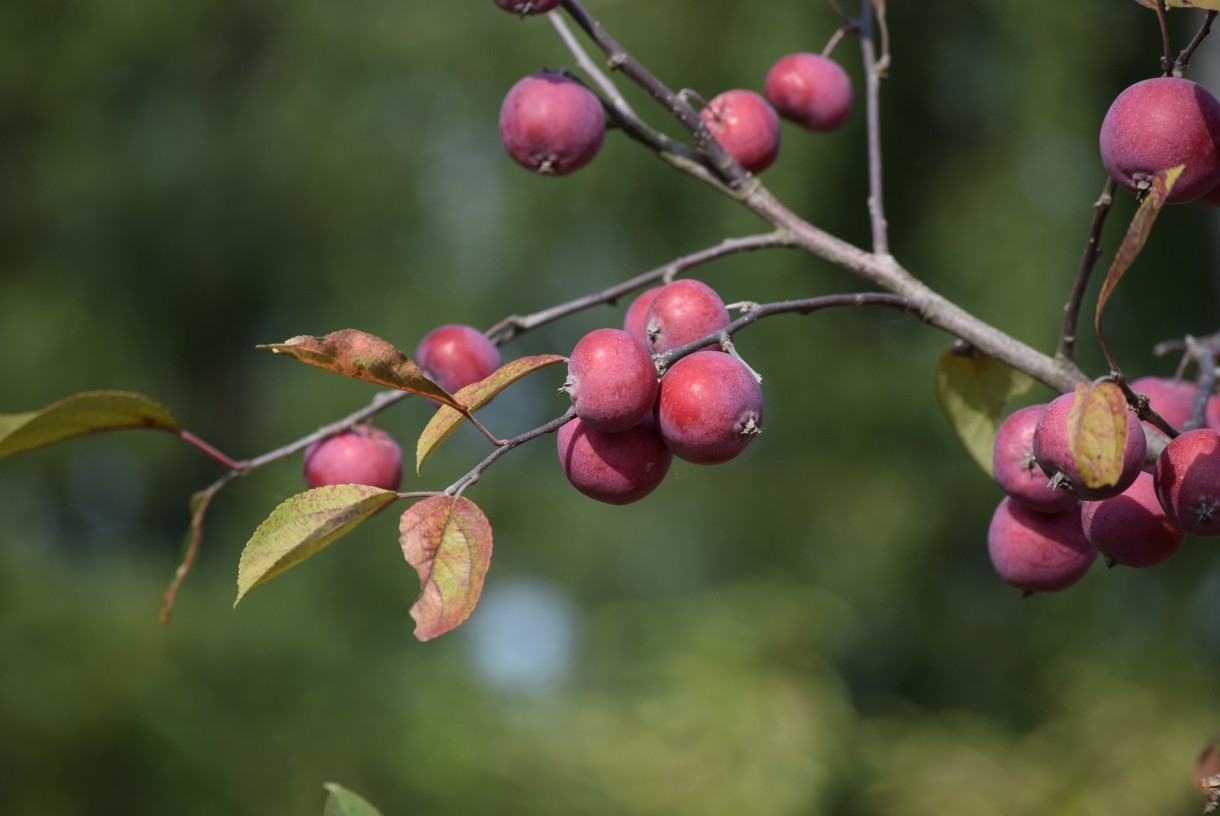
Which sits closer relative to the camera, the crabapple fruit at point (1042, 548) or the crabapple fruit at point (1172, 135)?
the crabapple fruit at point (1172, 135)

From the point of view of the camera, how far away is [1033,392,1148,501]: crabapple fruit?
1.49 feet

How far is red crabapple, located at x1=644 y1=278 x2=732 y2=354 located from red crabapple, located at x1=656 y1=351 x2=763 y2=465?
5 cm

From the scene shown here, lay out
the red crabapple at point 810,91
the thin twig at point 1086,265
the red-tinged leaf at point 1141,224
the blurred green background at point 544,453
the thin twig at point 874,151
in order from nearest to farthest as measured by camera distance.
→ the red-tinged leaf at point 1141,224, the thin twig at point 1086,265, the thin twig at point 874,151, the red crabapple at point 810,91, the blurred green background at point 544,453

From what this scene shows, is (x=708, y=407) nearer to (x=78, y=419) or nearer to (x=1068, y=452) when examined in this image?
(x=1068, y=452)

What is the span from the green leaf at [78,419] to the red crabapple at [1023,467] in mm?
414

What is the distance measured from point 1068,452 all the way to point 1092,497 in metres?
0.03

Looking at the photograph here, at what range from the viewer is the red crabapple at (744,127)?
0.75 meters

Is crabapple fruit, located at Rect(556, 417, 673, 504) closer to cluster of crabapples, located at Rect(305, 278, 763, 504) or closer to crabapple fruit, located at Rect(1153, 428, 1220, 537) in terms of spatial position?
cluster of crabapples, located at Rect(305, 278, 763, 504)

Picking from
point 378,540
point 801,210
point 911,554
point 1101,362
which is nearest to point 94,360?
point 378,540

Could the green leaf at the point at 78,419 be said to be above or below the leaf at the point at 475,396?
below

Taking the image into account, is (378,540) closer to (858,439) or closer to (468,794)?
(858,439)

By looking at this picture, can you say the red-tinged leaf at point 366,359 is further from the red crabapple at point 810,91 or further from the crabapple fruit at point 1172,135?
the red crabapple at point 810,91

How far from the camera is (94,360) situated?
4.86 metres

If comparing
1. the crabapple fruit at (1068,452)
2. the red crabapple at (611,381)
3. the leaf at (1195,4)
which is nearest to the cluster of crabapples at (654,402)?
the red crabapple at (611,381)
